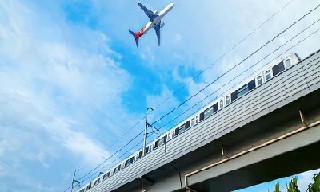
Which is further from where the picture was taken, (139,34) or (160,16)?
(139,34)

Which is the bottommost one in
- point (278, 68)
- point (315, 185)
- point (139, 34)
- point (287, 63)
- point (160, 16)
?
point (315, 185)

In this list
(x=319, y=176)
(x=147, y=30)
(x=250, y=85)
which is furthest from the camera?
(x=147, y=30)

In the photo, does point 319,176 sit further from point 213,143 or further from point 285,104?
point 213,143

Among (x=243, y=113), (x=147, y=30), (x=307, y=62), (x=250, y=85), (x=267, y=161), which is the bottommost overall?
(x=267, y=161)

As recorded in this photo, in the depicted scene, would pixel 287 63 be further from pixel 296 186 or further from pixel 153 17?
pixel 153 17

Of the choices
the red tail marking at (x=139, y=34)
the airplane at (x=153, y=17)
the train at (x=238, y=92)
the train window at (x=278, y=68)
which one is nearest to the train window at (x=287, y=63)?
the train at (x=238, y=92)

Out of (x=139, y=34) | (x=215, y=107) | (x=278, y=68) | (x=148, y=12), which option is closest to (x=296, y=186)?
(x=278, y=68)

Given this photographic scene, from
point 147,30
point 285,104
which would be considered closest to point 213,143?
point 285,104

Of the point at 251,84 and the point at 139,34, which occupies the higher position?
the point at 139,34

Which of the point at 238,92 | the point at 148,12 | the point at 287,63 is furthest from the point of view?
the point at 148,12

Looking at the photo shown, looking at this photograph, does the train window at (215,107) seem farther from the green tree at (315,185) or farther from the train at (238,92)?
the green tree at (315,185)

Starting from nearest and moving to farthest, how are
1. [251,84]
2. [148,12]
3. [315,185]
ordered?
1. [315,185]
2. [251,84]
3. [148,12]
